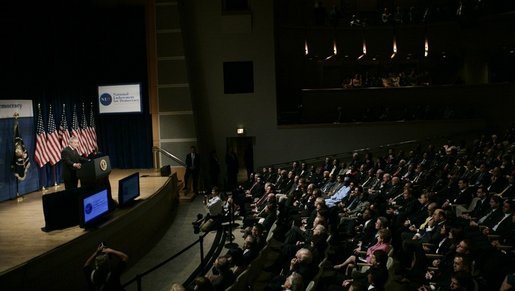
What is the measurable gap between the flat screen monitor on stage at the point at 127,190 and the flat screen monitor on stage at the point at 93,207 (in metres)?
0.56

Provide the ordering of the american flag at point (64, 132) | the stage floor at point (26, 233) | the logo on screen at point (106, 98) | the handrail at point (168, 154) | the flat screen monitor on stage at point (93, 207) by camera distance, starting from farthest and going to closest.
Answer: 1. the handrail at point (168, 154)
2. the logo on screen at point (106, 98)
3. the american flag at point (64, 132)
4. the flat screen monitor on stage at point (93, 207)
5. the stage floor at point (26, 233)

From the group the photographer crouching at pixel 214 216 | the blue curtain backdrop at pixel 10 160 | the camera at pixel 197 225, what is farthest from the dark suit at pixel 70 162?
the photographer crouching at pixel 214 216

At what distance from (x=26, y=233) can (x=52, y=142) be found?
4708 millimetres

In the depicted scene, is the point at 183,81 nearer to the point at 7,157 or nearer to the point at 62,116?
the point at 62,116

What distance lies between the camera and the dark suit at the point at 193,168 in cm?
1464

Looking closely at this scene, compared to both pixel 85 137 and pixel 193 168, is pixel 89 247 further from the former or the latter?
pixel 193 168

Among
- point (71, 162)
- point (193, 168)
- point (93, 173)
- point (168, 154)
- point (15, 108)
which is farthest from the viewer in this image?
Result: point (168, 154)

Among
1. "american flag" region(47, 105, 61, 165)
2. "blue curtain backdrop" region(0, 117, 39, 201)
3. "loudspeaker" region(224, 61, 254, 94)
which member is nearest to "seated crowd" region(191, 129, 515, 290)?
"american flag" region(47, 105, 61, 165)

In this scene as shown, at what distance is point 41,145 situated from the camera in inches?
448

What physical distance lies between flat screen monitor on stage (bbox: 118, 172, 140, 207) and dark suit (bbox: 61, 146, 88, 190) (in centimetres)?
82

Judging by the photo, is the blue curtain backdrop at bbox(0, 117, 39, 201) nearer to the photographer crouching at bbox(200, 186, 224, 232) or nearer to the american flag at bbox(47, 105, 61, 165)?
the american flag at bbox(47, 105, 61, 165)

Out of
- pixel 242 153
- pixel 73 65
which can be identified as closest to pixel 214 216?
pixel 73 65

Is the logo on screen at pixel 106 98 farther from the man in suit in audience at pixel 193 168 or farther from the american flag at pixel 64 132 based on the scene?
the man in suit in audience at pixel 193 168

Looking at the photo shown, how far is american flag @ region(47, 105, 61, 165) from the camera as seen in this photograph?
11.7 metres
